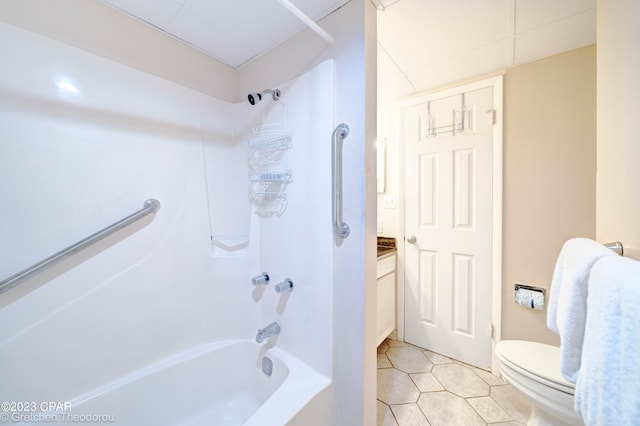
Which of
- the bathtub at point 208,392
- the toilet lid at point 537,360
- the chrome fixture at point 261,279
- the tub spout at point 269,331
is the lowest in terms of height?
the bathtub at point 208,392

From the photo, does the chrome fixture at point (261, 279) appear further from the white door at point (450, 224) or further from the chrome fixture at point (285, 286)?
the white door at point (450, 224)

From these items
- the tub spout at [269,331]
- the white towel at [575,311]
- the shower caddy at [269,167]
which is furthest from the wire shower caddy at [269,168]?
the white towel at [575,311]

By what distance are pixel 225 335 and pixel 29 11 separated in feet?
5.93

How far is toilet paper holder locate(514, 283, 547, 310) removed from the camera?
1.47 meters

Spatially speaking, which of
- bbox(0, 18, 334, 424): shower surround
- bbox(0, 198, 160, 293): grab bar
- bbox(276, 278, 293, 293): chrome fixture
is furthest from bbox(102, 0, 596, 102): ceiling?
bbox(276, 278, 293, 293): chrome fixture

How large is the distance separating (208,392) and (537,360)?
1777 mm

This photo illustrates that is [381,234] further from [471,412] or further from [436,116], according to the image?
[471,412]

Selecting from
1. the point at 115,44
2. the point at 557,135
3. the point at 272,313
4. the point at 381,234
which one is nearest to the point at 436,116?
the point at 557,135

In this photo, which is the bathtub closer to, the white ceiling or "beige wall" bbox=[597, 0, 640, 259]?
"beige wall" bbox=[597, 0, 640, 259]

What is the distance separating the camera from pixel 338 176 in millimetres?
1001

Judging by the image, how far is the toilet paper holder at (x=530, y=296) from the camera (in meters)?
1.47

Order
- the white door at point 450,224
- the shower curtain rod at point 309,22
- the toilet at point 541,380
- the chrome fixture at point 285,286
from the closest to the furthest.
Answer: the shower curtain rod at point 309,22 → the toilet at point 541,380 → the chrome fixture at point 285,286 → the white door at point 450,224

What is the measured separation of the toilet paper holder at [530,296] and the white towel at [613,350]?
1362 mm

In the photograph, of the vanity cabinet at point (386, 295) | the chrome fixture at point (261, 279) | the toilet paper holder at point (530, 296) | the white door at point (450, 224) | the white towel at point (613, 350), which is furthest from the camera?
the vanity cabinet at point (386, 295)
